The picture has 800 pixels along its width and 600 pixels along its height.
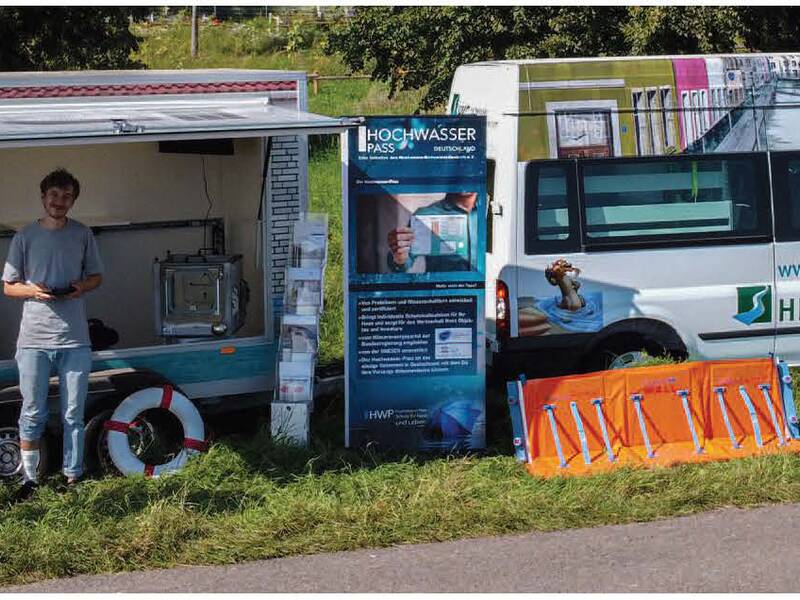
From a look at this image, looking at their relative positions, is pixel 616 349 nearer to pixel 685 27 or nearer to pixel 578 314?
pixel 578 314

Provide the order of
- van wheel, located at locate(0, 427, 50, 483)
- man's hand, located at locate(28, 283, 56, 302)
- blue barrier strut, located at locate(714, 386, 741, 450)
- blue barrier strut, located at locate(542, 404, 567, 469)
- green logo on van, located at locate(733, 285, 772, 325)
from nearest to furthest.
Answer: man's hand, located at locate(28, 283, 56, 302), van wheel, located at locate(0, 427, 50, 483), blue barrier strut, located at locate(542, 404, 567, 469), blue barrier strut, located at locate(714, 386, 741, 450), green logo on van, located at locate(733, 285, 772, 325)

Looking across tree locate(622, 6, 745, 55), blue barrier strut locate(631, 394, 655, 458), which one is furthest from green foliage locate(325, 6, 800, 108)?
blue barrier strut locate(631, 394, 655, 458)

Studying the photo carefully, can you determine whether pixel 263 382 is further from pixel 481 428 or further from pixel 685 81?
pixel 685 81

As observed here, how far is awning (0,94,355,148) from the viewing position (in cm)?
709

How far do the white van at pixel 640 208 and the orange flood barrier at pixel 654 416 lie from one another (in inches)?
32.2

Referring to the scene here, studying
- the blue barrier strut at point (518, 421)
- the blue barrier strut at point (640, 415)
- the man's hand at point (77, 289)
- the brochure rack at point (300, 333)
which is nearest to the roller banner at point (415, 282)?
the brochure rack at point (300, 333)

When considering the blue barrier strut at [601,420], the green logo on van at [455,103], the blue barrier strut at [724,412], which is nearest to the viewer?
the blue barrier strut at [601,420]

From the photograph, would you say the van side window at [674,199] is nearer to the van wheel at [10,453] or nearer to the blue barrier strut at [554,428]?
the blue barrier strut at [554,428]

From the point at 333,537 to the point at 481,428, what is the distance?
1.97 m

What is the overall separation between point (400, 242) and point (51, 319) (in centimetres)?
224

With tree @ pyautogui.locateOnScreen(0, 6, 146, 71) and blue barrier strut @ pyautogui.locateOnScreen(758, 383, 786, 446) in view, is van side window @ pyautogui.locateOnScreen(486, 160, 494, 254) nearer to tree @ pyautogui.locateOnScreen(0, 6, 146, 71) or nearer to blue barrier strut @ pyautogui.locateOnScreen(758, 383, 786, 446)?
blue barrier strut @ pyautogui.locateOnScreen(758, 383, 786, 446)

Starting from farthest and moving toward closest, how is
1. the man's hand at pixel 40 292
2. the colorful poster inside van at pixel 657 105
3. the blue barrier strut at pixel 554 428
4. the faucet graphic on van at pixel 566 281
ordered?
the faucet graphic on van at pixel 566 281, the colorful poster inside van at pixel 657 105, the blue barrier strut at pixel 554 428, the man's hand at pixel 40 292

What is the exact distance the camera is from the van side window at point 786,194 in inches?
380

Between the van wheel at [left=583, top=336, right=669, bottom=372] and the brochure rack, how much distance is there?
6.94 ft
